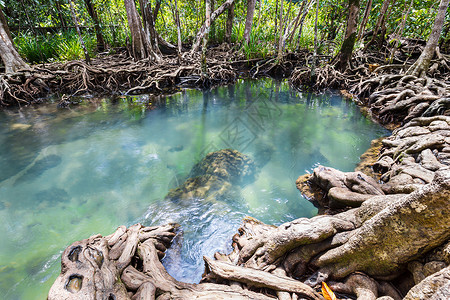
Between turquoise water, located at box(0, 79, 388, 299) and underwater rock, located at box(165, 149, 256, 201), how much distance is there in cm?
18

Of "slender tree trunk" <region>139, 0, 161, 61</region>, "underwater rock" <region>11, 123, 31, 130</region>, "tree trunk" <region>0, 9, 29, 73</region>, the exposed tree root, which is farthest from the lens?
"slender tree trunk" <region>139, 0, 161, 61</region>

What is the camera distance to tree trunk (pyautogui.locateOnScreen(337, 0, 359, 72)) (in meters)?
8.12

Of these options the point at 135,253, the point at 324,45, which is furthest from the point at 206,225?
the point at 324,45

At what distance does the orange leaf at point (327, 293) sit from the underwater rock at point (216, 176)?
217 centimetres

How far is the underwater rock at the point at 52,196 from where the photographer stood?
3.64 meters

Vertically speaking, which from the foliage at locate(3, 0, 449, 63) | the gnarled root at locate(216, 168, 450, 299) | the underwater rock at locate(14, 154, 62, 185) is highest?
the foliage at locate(3, 0, 449, 63)

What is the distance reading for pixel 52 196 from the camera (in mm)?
3717

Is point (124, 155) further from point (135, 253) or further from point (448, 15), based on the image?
point (448, 15)

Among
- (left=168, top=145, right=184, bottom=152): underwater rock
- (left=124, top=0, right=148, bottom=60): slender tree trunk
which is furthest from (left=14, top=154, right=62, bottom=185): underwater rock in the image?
(left=124, top=0, right=148, bottom=60): slender tree trunk

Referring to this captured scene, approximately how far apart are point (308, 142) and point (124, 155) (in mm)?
4306

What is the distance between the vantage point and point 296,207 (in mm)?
3416

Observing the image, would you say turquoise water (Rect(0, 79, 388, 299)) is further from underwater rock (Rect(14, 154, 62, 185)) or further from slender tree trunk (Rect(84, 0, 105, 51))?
slender tree trunk (Rect(84, 0, 105, 51))

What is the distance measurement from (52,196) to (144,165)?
160cm

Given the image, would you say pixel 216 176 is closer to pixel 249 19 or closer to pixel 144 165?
pixel 144 165
